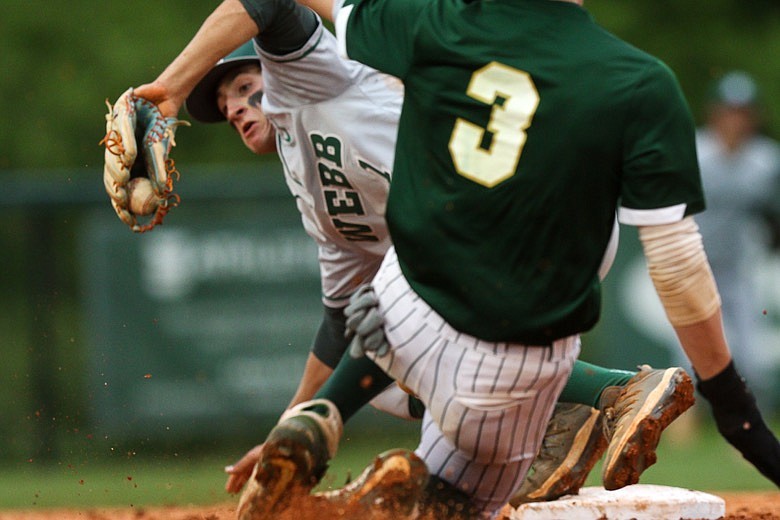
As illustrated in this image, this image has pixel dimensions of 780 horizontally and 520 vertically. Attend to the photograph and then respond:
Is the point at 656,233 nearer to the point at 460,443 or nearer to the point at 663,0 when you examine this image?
the point at 460,443

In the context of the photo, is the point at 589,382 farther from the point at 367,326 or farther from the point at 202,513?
the point at 202,513

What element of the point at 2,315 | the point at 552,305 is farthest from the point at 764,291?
the point at 552,305

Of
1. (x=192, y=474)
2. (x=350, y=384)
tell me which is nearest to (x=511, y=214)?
(x=350, y=384)

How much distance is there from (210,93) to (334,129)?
60cm

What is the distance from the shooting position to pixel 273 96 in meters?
4.33

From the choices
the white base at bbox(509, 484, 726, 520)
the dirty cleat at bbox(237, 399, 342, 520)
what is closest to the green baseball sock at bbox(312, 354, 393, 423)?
the dirty cleat at bbox(237, 399, 342, 520)

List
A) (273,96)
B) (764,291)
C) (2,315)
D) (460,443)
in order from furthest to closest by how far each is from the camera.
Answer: (2,315) → (764,291) → (273,96) → (460,443)

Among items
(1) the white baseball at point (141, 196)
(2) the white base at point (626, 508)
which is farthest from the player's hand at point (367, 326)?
(2) the white base at point (626, 508)

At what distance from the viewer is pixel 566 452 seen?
409 cm

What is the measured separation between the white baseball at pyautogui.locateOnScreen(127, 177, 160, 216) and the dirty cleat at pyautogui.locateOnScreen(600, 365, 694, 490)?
1.42 m

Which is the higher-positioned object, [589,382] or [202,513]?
[589,382]

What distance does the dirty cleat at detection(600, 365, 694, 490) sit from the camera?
Answer: 344cm

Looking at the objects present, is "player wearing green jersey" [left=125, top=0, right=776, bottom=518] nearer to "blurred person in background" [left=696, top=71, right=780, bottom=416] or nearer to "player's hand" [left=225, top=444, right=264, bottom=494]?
"player's hand" [left=225, top=444, right=264, bottom=494]

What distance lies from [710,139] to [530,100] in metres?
6.51
